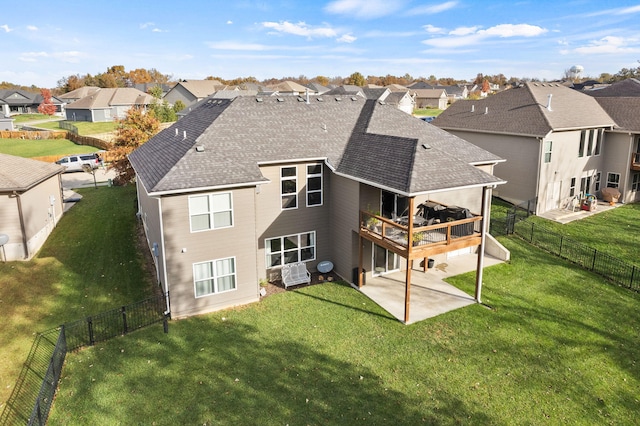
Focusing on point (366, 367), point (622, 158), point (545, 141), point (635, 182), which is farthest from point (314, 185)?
point (635, 182)

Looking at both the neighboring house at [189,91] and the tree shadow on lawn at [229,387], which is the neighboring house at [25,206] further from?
the neighboring house at [189,91]

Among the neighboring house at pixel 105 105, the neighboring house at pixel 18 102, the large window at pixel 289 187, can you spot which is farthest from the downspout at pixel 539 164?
the neighboring house at pixel 18 102

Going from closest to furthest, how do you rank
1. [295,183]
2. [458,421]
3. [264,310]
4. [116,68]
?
[458,421], [264,310], [295,183], [116,68]

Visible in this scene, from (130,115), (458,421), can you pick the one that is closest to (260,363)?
(458,421)

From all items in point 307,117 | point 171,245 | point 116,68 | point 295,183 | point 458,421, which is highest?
point 116,68

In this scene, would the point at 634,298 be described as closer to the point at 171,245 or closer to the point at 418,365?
the point at 418,365

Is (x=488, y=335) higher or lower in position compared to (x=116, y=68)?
lower

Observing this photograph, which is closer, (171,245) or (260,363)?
(260,363)
